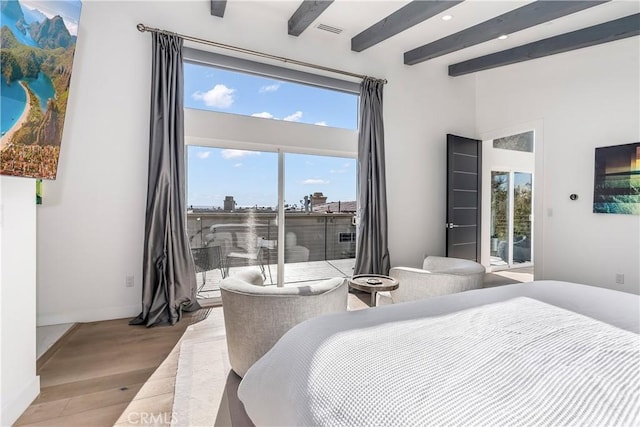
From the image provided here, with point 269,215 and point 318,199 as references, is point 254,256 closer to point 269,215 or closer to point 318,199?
point 269,215

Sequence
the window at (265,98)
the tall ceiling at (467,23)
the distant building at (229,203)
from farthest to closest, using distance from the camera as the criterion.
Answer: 1. the distant building at (229,203)
2. the window at (265,98)
3. the tall ceiling at (467,23)

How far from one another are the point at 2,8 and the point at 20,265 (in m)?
1.23

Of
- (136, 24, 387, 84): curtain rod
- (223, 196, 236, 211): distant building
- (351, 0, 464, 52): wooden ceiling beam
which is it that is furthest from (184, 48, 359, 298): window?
(351, 0, 464, 52): wooden ceiling beam

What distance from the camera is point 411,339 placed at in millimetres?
1086

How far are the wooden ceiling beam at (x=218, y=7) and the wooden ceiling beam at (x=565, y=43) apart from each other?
137 inches

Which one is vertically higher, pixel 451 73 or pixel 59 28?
pixel 451 73

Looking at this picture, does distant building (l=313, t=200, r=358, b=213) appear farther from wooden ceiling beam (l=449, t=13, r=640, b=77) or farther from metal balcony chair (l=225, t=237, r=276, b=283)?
wooden ceiling beam (l=449, t=13, r=640, b=77)

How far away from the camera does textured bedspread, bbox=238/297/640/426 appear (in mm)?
725

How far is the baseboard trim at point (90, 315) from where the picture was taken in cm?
282

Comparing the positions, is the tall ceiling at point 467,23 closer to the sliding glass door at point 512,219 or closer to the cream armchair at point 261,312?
the sliding glass door at point 512,219

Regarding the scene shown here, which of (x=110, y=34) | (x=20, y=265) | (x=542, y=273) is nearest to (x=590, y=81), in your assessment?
(x=542, y=273)

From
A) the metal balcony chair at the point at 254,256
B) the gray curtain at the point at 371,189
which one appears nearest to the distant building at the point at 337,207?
the gray curtain at the point at 371,189

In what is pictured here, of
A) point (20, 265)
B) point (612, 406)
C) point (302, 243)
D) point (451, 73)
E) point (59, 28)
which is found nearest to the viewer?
point (612, 406)

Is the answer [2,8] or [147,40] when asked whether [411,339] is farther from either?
[147,40]
